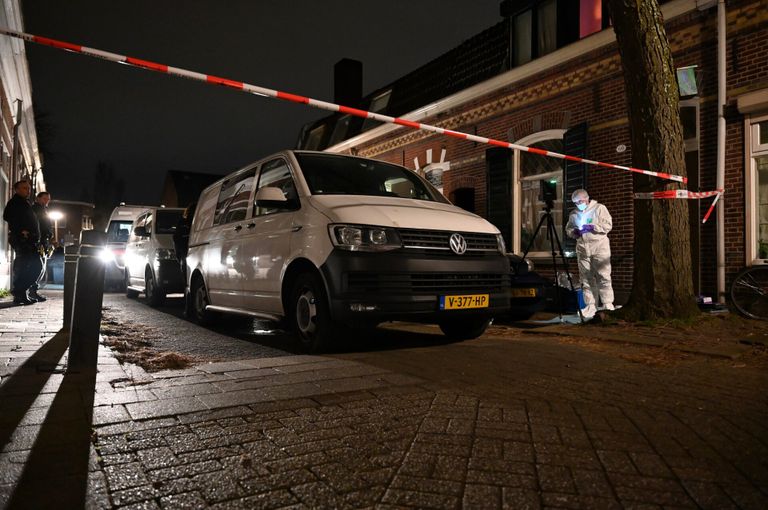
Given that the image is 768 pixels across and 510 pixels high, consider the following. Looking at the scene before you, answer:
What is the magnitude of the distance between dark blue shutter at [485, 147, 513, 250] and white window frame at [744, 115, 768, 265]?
518cm

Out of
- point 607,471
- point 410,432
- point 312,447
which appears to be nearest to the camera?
point 607,471

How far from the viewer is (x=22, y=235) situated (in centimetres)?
891

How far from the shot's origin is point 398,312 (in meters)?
4.77

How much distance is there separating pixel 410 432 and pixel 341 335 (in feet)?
7.54

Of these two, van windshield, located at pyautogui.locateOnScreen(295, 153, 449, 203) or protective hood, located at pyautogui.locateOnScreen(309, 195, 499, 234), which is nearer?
protective hood, located at pyautogui.locateOnScreen(309, 195, 499, 234)

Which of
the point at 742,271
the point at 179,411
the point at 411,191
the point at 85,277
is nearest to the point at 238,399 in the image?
the point at 179,411

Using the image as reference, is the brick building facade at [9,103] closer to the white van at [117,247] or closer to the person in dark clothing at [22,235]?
the white van at [117,247]

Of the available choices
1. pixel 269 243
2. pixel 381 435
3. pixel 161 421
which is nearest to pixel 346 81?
pixel 269 243

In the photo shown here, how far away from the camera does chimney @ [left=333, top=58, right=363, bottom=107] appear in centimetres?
2455

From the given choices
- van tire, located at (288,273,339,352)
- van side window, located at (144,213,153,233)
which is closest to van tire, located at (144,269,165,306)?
van side window, located at (144,213,153,233)

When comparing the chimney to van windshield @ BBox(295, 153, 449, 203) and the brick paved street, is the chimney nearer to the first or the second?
van windshield @ BBox(295, 153, 449, 203)

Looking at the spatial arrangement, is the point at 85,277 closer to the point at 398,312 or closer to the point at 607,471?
the point at 398,312

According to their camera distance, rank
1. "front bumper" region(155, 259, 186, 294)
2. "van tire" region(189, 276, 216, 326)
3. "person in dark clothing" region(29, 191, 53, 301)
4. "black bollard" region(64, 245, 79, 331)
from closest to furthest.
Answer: "black bollard" region(64, 245, 79, 331)
"van tire" region(189, 276, 216, 326)
"person in dark clothing" region(29, 191, 53, 301)
"front bumper" region(155, 259, 186, 294)

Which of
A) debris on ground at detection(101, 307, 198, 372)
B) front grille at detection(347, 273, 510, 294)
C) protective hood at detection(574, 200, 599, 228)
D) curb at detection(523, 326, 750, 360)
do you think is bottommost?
debris on ground at detection(101, 307, 198, 372)
